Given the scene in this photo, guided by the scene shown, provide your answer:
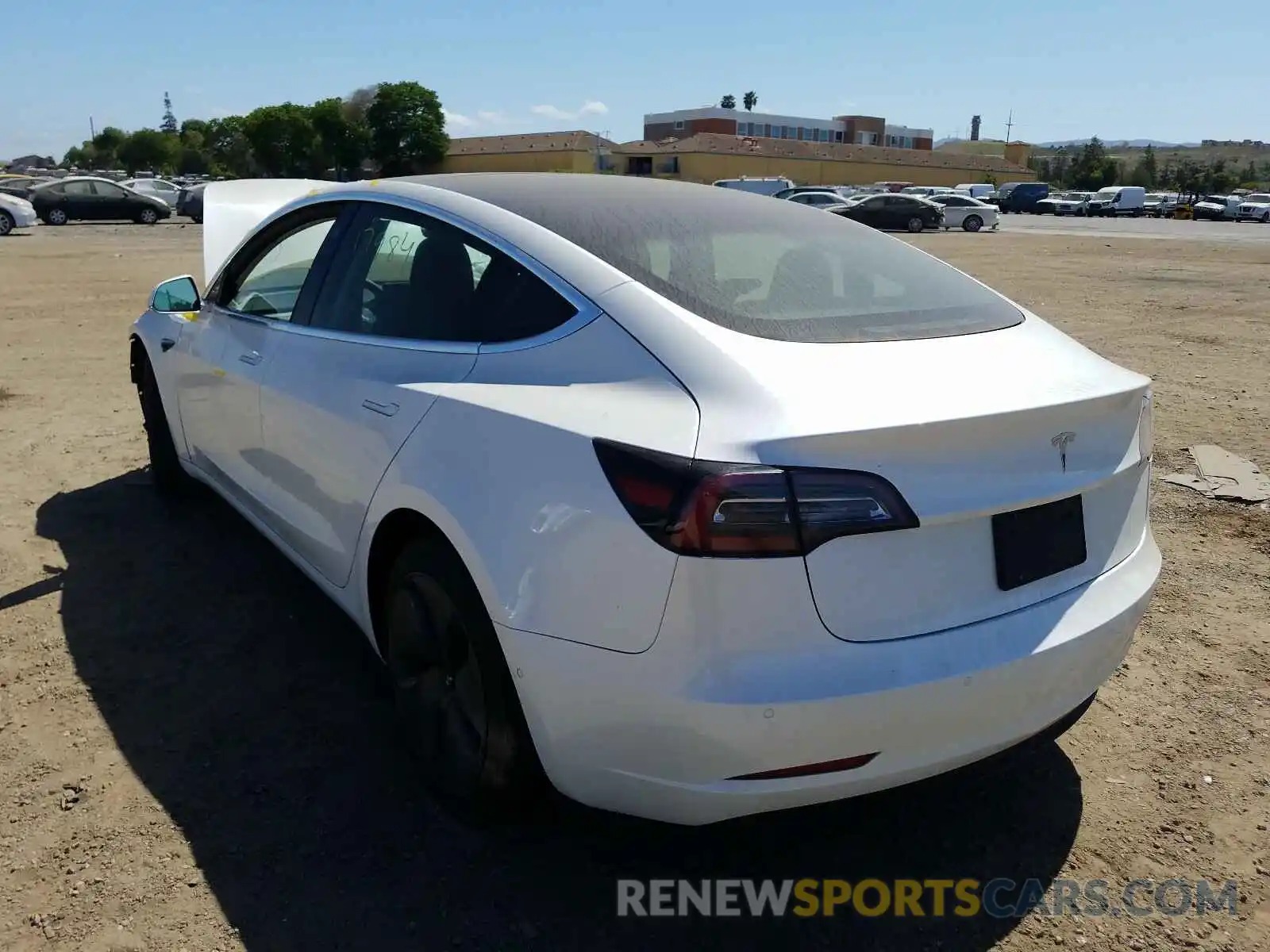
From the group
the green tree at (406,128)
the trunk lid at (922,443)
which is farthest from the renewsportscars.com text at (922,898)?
the green tree at (406,128)

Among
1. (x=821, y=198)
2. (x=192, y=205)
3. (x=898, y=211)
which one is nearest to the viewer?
(x=192, y=205)

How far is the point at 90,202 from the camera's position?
3228 cm

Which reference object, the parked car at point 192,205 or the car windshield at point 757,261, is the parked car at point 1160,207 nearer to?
the parked car at point 192,205

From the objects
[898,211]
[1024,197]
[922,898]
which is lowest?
[922,898]

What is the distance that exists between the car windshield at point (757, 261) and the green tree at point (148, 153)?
127 m

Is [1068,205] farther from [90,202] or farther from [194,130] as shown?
[194,130]

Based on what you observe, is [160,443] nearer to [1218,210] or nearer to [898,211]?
[898,211]

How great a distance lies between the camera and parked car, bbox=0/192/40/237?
2728 cm

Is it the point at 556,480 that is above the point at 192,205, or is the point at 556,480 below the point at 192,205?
below

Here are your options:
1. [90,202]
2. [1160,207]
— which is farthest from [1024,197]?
[90,202]

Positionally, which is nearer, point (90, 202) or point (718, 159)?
point (90, 202)

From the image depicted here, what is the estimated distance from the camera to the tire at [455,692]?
2480 mm

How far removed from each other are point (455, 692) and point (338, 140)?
9816 centimetres

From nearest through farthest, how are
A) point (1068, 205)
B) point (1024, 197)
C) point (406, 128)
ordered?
point (1068, 205) → point (1024, 197) → point (406, 128)
